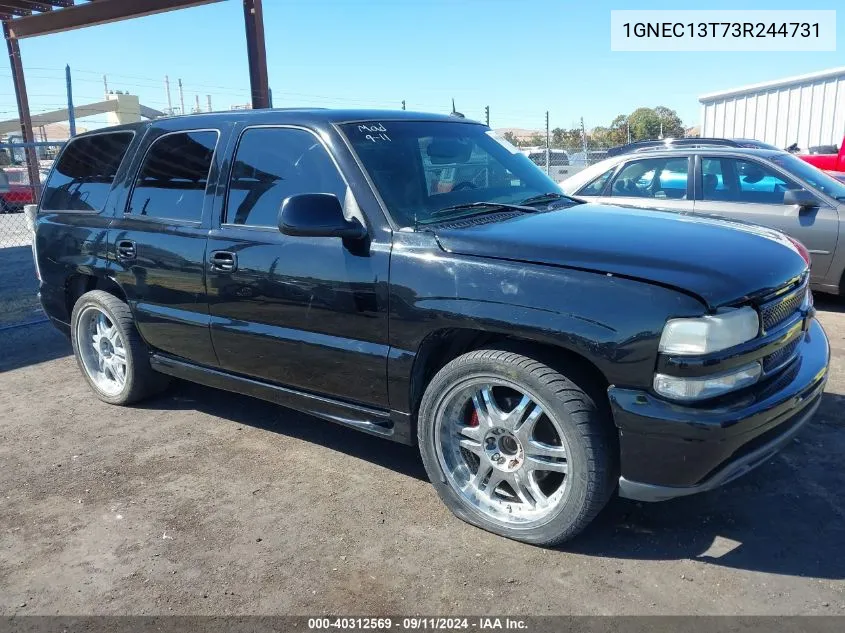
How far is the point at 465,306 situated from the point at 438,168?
42.9 inches

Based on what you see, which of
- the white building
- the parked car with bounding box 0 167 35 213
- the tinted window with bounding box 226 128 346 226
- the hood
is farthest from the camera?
the parked car with bounding box 0 167 35 213

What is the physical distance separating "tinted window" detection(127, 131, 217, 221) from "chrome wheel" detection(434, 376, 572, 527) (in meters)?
1.97

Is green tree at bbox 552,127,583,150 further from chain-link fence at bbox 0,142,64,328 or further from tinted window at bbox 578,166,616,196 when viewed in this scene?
tinted window at bbox 578,166,616,196

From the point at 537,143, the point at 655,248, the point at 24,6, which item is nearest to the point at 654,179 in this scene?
the point at 655,248

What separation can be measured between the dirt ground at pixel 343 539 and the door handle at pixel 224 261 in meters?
1.09

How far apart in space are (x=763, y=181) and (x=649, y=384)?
5438 mm

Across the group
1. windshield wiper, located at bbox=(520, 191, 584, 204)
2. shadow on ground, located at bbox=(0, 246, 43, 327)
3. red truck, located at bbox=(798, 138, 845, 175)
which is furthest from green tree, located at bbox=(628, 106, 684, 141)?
windshield wiper, located at bbox=(520, 191, 584, 204)

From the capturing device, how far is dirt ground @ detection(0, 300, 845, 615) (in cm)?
266

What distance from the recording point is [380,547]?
9.92 ft

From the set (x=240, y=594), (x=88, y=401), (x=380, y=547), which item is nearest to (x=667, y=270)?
(x=380, y=547)

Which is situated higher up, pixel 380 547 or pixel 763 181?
pixel 763 181

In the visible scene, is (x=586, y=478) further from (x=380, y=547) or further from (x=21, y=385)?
(x=21, y=385)

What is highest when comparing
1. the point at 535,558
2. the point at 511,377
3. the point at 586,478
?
the point at 511,377

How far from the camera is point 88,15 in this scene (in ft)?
38.4
